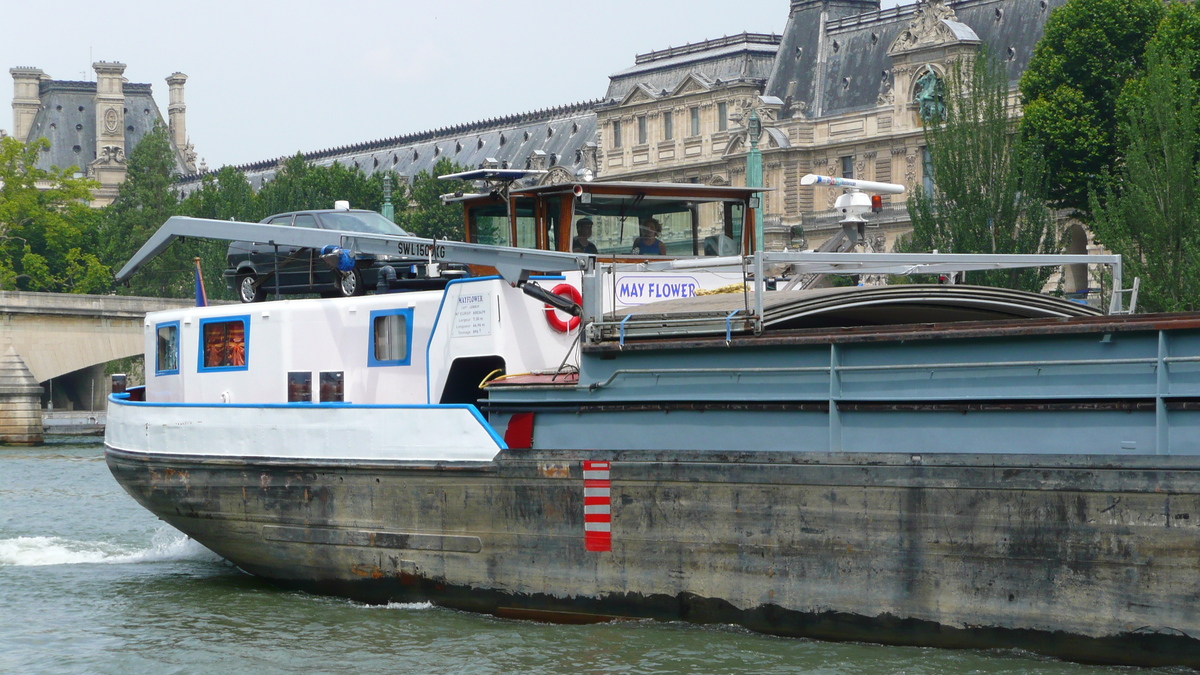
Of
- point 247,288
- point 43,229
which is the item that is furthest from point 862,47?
point 247,288

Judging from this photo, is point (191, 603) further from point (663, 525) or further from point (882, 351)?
point (882, 351)

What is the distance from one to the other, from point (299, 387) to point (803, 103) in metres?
75.8

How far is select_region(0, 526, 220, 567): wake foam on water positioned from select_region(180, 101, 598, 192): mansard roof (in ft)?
264

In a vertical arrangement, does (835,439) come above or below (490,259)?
below

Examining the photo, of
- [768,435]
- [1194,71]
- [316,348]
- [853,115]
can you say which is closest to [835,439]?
[768,435]

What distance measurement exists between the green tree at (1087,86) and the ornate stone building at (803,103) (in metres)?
28.9

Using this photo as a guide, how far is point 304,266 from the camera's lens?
70.6 ft

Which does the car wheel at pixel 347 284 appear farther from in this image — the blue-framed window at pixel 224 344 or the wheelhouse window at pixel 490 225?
the wheelhouse window at pixel 490 225

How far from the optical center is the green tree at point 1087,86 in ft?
151

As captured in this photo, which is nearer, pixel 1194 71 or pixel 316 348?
pixel 316 348

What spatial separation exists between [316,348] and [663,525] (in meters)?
5.73

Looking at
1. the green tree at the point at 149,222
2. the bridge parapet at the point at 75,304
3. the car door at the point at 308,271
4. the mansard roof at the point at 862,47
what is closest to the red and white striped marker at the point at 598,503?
the car door at the point at 308,271

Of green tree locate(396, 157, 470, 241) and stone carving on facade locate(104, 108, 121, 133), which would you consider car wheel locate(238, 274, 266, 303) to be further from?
stone carving on facade locate(104, 108, 121, 133)

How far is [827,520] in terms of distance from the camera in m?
12.6
